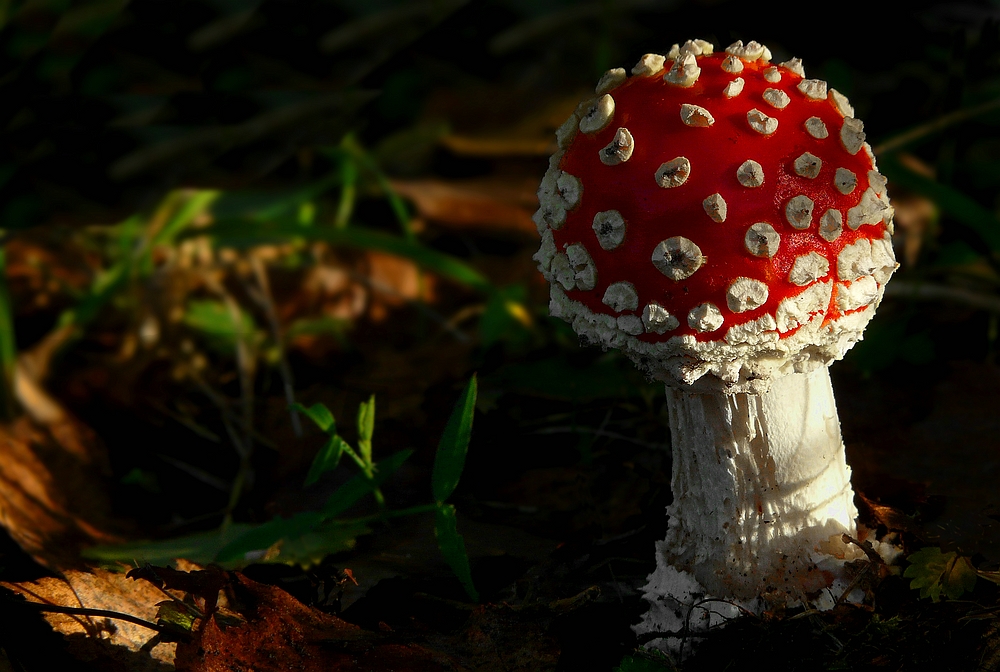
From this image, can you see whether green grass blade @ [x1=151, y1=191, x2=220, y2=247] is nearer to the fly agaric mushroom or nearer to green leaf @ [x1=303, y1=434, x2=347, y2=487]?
green leaf @ [x1=303, y1=434, x2=347, y2=487]

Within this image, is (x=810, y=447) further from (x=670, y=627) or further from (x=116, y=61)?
(x=116, y=61)

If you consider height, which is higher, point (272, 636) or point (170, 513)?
point (272, 636)

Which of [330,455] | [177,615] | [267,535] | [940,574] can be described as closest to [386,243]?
[330,455]

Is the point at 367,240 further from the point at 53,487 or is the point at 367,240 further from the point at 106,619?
the point at 106,619

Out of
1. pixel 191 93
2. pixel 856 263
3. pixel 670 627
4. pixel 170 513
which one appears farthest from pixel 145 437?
pixel 856 263

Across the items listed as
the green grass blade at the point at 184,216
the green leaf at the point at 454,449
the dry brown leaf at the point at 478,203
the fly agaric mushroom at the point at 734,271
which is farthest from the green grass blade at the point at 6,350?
the fly agaric mushroom at the point at 734,271

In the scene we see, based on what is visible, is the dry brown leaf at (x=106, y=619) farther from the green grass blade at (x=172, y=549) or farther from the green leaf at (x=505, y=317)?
the green leaf at (x=505, y=317)
